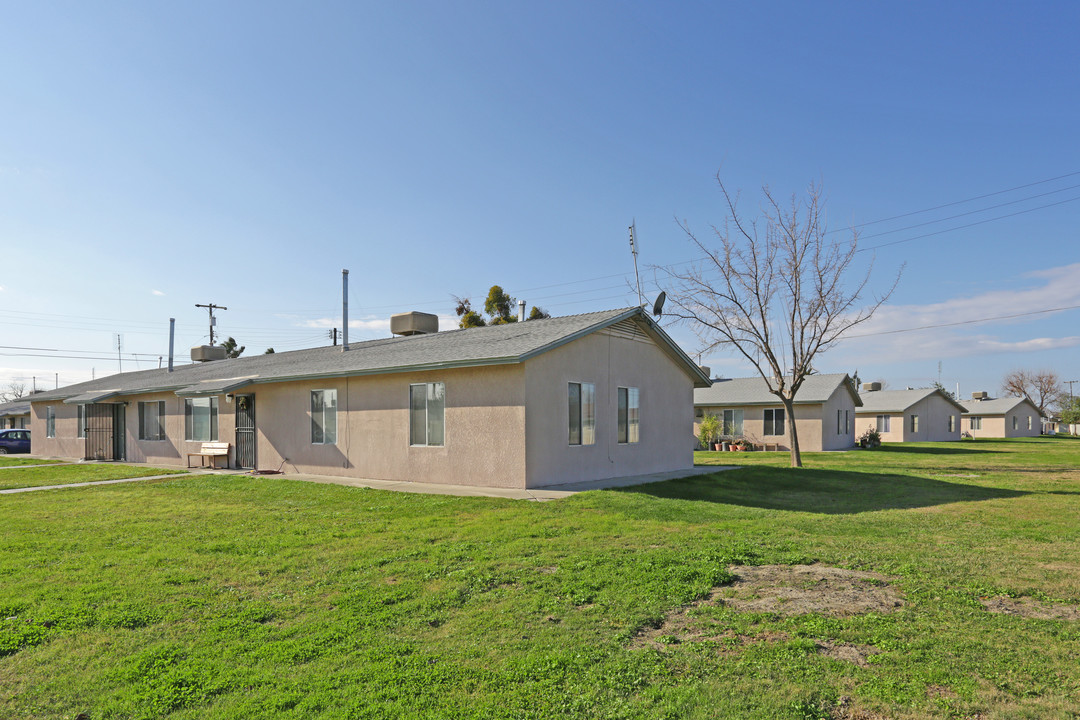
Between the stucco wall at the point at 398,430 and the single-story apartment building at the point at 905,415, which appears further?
the single-story apartment building at the point at 905,415

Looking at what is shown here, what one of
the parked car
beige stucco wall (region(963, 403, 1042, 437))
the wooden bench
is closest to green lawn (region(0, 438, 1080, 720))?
the wooden bench

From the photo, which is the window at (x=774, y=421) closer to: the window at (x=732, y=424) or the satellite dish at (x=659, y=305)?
the window at (x=732, y=424)

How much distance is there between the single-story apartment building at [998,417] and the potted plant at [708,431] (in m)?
37.8

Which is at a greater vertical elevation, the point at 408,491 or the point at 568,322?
the point at 568,322

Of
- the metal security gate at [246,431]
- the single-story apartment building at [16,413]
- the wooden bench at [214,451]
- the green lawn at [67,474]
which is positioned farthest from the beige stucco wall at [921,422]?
the single-story apartment building at [16,413]

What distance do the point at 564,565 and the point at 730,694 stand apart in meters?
3.31

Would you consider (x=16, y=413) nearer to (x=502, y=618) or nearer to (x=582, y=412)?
(x=582, y=412)

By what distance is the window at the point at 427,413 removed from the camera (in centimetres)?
1559

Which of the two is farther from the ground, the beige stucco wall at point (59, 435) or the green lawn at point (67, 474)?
the beige stucco wall at point (59, 435)

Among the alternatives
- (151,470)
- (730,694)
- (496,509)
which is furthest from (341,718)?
(151,470)

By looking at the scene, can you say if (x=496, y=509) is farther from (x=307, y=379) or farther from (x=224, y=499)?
(x=307, y=379)

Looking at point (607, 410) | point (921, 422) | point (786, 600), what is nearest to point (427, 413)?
point (607, 410)

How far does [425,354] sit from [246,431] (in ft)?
24.2

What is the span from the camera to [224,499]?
44.4ft
